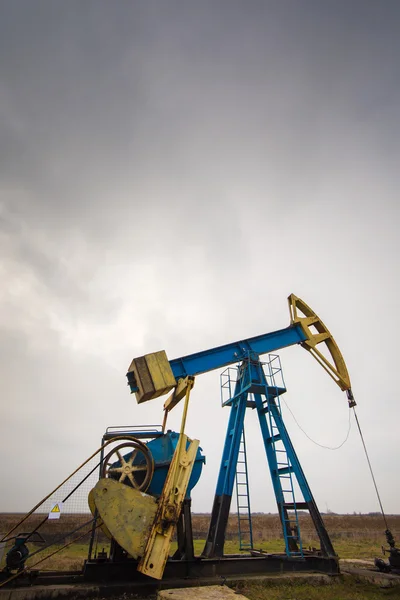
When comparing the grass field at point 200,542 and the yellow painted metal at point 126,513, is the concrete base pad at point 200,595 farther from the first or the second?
the grass field at point 200,542

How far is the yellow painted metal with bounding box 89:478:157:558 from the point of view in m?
4.72

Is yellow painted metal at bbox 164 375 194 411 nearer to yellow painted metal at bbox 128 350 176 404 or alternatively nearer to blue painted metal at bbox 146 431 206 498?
yellow painted metal at bbox 128 350 176 404

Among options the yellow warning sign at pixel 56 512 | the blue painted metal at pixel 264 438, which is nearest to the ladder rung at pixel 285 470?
the blue painted metal at pixel 264 438

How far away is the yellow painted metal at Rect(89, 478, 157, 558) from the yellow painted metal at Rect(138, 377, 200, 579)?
11 centimetres

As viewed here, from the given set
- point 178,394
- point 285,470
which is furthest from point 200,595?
point 285,470

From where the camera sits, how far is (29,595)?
15.8ft

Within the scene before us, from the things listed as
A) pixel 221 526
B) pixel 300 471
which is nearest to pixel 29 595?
pixel 221 526

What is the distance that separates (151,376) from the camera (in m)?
6.19

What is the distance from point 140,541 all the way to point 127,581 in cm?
133

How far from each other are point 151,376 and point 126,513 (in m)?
2.06

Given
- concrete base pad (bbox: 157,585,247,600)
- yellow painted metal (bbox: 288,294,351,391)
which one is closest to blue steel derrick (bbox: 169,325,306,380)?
yellow painted metal (bbox: 288,294,351,391)

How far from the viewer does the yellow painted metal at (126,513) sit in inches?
186

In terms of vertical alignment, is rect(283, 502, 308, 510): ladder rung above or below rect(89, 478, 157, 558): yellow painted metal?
above

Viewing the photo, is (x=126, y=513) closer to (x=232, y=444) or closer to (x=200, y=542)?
(x=232, y=444)
